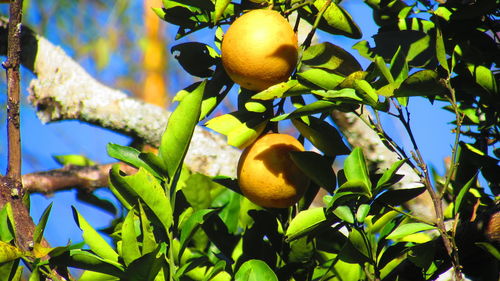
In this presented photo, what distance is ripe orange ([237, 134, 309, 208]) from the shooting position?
2.32 ft

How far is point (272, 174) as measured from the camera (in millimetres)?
708

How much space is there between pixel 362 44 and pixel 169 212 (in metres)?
0.33

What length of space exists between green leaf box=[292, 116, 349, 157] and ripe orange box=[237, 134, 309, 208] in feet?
0.08

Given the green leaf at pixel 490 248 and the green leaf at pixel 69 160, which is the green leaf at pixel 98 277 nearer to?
the green leaf at pixel 490 248

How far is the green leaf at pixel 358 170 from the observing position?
0.63 meters

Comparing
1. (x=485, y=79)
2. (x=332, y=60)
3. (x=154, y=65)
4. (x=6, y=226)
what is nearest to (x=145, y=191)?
(x=6, y=226)

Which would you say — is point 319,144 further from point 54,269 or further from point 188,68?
point 54,269

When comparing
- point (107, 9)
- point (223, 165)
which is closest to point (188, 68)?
point (223, 165)

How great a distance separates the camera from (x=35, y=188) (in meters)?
1.47

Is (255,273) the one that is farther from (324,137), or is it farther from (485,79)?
(485,79)

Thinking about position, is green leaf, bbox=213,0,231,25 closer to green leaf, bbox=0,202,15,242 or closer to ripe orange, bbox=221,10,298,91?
ripe orange, bbox=221,10,298,91

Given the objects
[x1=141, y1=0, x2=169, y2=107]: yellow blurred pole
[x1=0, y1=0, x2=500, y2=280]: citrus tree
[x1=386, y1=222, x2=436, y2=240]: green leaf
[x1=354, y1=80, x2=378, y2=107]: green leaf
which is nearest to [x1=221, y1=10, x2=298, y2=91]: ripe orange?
[x1=0, y1=0, x2=500, y2=280]: citrus tree

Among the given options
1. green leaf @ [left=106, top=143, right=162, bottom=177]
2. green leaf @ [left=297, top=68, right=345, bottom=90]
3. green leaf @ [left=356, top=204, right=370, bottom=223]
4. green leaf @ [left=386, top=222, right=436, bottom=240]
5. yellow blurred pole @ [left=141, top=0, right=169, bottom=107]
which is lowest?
yellow blurred pole @ [left=141, top=0, right=169, bottom=107]

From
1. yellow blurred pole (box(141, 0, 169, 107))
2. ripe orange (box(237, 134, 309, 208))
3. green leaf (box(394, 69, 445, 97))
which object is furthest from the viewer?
yellow blurred pole (box(141, 0, 169, 107))
